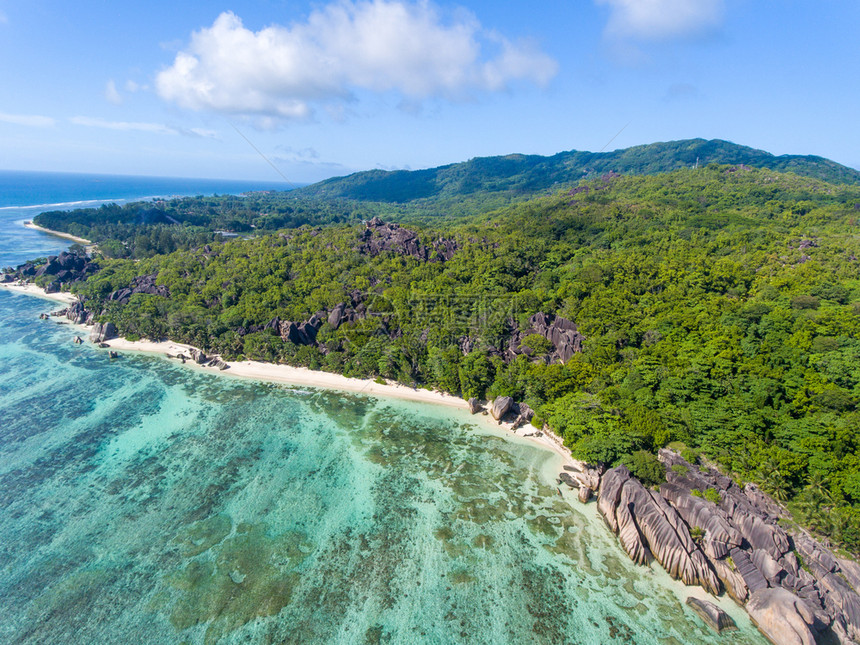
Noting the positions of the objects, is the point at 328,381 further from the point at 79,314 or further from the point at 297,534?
the point at 79,314

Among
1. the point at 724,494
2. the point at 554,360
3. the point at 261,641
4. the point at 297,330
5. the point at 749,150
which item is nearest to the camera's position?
the point at 261,641

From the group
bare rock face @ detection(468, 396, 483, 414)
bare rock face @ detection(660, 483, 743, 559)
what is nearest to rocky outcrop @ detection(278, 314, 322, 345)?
bare rock face @ detection(468, 396, 483, 414)

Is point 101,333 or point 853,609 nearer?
point 853,609

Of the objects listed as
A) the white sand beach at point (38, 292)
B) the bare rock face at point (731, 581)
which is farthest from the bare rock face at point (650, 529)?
the white sand beach at point (38, 292)

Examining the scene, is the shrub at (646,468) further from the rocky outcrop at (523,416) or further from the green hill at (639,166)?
the green hill at (639,166)

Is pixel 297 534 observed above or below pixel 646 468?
below

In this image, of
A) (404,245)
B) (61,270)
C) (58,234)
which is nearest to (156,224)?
(58,234)

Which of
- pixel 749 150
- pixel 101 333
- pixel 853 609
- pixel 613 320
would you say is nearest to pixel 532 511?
pixel 853 609

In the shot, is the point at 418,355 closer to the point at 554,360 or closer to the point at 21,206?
the point at 554,360
